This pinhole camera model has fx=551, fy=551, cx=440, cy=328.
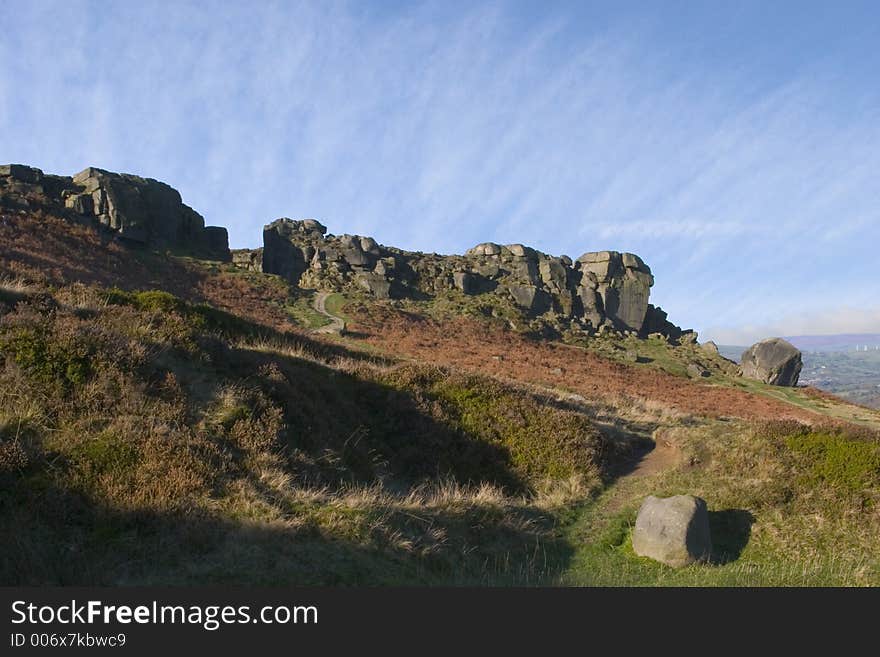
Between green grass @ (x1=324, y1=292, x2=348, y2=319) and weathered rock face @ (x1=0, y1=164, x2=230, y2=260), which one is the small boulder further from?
weathered rock face @ (x1=0, y1=164, x2=230, y2=260)

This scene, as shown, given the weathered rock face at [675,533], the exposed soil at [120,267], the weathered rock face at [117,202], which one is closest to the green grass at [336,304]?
the exposed soil at [120,267]

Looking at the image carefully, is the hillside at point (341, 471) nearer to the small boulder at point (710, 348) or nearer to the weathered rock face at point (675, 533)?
the weathered rock face at point (675, 533)

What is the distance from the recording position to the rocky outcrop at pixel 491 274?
6550 cm

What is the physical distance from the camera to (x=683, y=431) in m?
16.2

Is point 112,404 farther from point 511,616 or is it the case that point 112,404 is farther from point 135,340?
point 511,616

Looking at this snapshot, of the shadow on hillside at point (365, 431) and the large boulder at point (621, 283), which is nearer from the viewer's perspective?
the shadow on hillside at point (365, 431)

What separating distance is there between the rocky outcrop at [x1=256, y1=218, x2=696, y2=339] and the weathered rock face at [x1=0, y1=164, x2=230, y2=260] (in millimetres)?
8630

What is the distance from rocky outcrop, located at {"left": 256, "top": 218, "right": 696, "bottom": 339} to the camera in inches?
2579

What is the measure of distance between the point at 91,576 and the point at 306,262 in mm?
63909

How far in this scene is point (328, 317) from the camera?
4769 cm

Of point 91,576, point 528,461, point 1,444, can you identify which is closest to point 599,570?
point 528,461

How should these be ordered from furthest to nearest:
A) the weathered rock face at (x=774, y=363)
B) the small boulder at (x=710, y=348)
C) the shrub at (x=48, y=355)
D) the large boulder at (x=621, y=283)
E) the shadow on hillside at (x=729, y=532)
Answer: the large boulder at (x=621, y=283) → the small boulder at (x=710, y=348) → the weathered rock face at (x=774, y=363) → the shadow on hillside at (x=729, y=532) → the shrub at (x=48, y=355)

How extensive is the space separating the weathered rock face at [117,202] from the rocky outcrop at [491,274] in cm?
863

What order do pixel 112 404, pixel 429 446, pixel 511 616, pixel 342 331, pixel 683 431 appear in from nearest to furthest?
pixel 511 616 < pixel 112 404 < pixel 429 446 < pixel 683 431 < pixel 342 331
